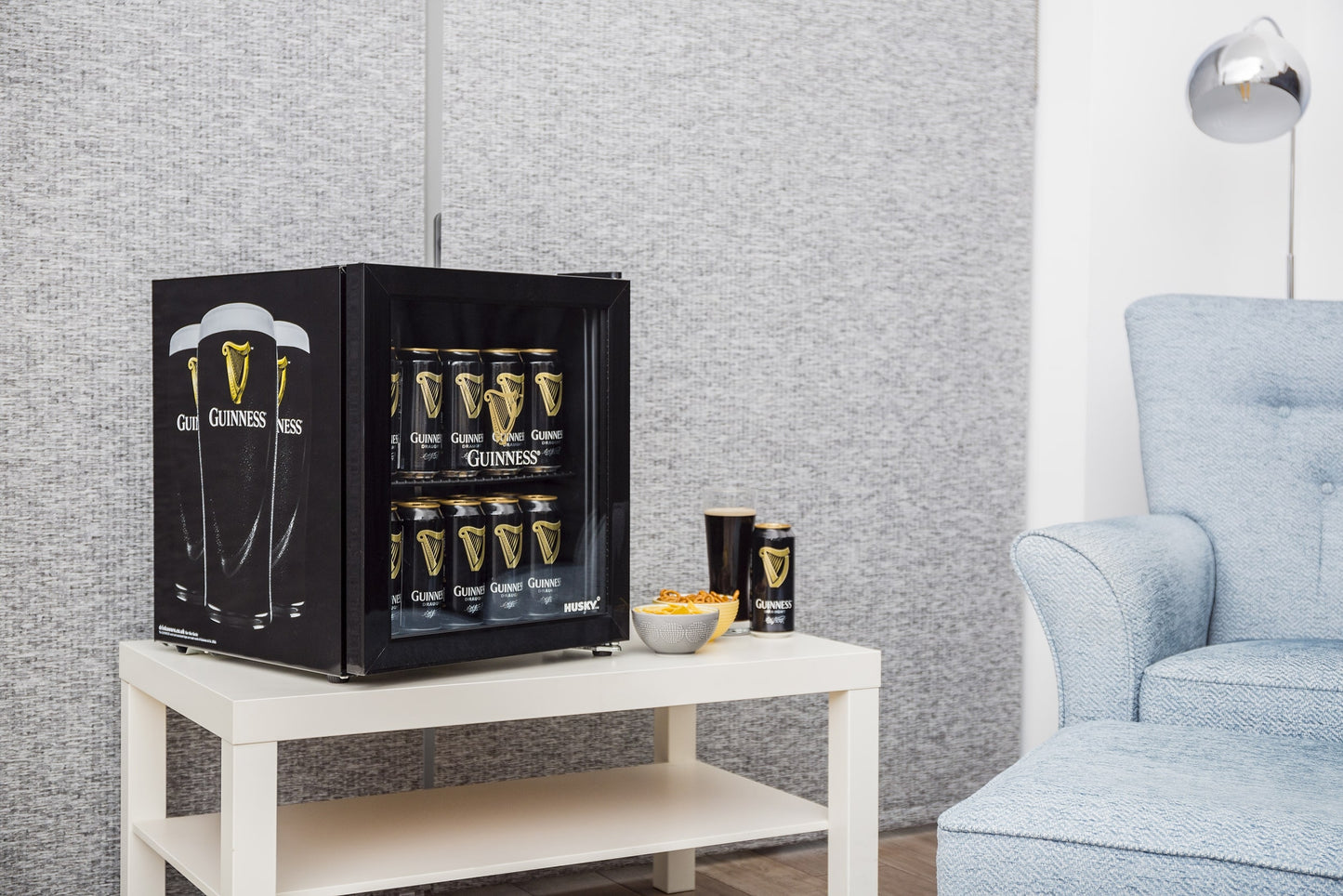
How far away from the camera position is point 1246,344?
1926 millimetres

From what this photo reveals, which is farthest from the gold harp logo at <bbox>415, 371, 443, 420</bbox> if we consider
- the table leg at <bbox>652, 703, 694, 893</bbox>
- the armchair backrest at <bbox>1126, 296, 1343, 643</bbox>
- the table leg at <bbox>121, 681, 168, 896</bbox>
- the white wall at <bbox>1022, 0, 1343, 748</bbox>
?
the white wall at <bbox>1022, 0, 1343, 748</bbox>

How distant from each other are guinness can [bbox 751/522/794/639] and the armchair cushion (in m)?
0.45

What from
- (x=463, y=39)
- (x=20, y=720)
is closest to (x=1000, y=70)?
(x=463, y=39)

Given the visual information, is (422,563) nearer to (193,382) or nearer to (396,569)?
(396,569)

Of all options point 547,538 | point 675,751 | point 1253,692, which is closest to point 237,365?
point 547,538

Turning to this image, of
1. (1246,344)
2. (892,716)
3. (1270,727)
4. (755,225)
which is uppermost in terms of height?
(755,225)

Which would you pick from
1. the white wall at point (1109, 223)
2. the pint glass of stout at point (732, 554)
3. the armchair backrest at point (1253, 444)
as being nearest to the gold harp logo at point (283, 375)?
the pint glass of stout at point (732, 554)

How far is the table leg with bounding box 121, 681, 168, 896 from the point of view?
1518 mm

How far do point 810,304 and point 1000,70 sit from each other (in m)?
0.62

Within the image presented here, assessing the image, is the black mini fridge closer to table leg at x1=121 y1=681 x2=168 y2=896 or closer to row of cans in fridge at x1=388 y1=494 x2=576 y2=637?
row of cans in fridge at x1=388 y1=494 x2=576 y2=637

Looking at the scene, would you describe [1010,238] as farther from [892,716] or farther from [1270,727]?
[1270,727]

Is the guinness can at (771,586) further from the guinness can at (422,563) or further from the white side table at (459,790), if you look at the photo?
the guinness can at (422,563)

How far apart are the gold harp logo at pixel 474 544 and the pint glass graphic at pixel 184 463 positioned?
1.01ft

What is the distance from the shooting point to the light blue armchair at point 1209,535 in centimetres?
152
